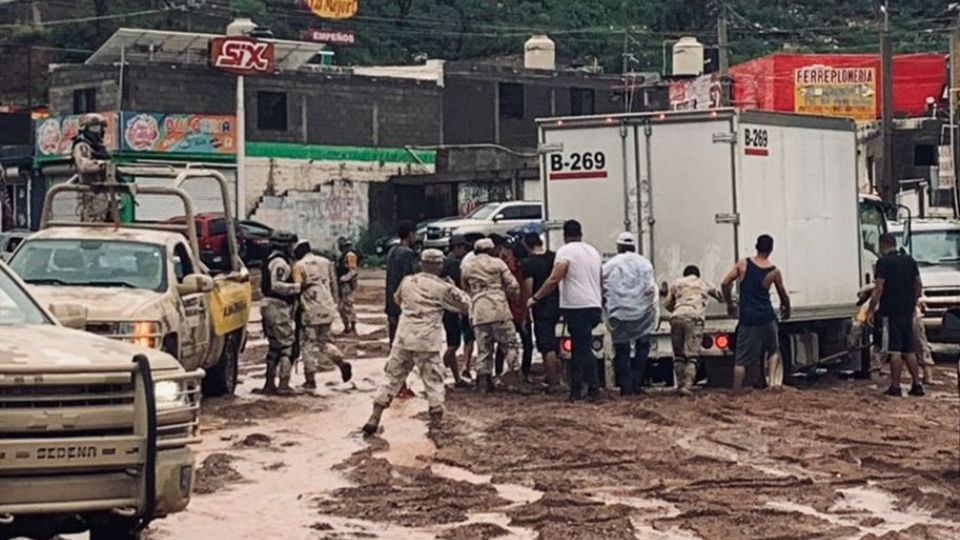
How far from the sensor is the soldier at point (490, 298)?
18625mm

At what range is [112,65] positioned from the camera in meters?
51.0

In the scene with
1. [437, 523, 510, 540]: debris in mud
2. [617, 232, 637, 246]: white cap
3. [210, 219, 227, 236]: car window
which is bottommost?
[437, 523, 510, 540]: debris in mud

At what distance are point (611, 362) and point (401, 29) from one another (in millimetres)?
65169

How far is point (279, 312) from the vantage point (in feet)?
61.4

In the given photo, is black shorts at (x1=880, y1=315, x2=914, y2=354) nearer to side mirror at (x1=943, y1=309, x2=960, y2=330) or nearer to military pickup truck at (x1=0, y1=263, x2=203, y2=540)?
side mirror at (x1=943, y1=309, x2=960, y2=330)

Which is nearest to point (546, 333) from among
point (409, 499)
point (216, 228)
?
point (409, 499)

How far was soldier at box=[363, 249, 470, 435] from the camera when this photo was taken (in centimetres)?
1528

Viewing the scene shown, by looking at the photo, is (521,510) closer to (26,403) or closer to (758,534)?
(758,534)

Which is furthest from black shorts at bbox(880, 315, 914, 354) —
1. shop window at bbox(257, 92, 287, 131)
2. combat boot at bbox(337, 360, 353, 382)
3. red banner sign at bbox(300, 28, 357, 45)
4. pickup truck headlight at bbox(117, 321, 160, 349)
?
red banner sign at bbox(300, 28, 357, 45)

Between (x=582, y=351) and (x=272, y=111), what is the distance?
37627mm

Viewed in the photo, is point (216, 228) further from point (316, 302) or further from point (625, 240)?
point (625, 240)

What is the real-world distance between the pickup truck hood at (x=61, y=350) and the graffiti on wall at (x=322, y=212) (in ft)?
143

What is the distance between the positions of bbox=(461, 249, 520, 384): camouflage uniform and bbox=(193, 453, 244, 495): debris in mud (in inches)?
200

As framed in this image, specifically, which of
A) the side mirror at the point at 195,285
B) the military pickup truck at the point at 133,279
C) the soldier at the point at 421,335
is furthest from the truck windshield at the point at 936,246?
the side mirror at the point at 195,285
